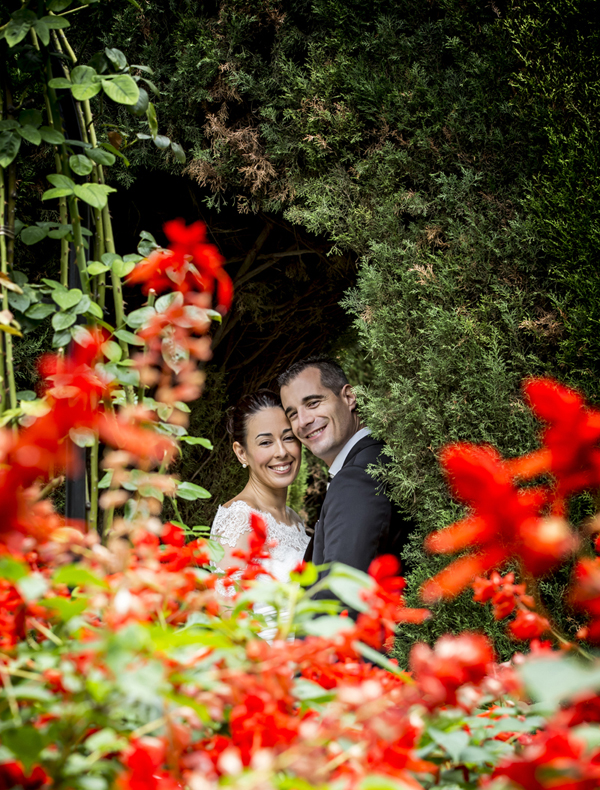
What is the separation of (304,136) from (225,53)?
378 millimetres

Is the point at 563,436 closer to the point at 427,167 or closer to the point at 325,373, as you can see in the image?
the point at 427,167

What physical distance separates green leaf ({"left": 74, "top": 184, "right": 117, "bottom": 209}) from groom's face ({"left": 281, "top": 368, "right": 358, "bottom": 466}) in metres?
1.62

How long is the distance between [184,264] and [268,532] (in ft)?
8.17

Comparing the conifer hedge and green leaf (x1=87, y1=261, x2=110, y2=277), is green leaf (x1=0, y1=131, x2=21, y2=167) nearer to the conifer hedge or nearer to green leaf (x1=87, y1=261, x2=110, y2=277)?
green leaf (x1=87, y1=261, x2=110, y2=277)

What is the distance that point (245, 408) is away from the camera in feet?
10.9

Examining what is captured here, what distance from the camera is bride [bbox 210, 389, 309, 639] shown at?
3213 millimetres

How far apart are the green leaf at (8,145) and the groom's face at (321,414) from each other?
1699mm

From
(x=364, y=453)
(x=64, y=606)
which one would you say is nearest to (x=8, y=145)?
(x=64, y=606)

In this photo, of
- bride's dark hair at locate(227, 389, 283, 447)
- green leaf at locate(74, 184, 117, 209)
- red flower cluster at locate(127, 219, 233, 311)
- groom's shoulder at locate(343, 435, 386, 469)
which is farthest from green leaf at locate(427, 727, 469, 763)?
bride's dark hair at locate(227, 389, 283, 447)

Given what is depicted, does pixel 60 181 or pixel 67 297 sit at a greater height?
pixel 60 181

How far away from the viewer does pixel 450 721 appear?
56cm

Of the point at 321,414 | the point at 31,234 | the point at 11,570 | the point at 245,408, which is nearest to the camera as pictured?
the point at 11,570

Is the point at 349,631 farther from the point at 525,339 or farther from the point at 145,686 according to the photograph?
the point at 525,339

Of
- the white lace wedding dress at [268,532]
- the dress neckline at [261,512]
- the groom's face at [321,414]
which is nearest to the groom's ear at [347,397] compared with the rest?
the groom's face at [321,414]
